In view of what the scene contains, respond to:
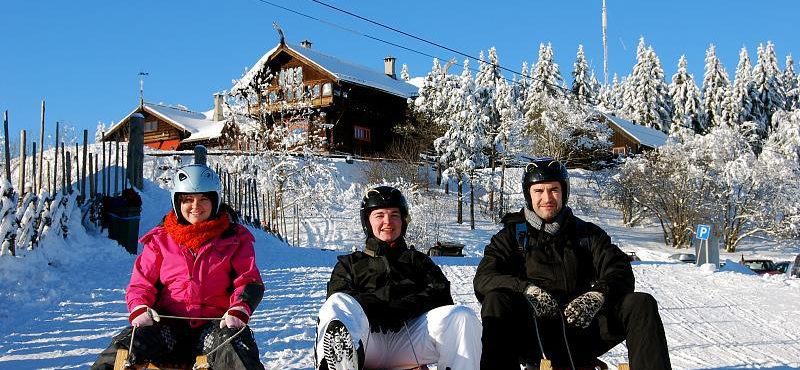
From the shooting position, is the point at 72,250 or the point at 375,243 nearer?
the point at 375,243

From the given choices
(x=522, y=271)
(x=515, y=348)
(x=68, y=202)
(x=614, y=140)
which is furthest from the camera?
(x=614, y=140)

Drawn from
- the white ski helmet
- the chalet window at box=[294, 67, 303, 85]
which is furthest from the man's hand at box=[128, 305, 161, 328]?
the chalet window at box=[294, 67, 303, 85]

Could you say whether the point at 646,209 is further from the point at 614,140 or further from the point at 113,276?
the point at 113,276

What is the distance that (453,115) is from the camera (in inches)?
1544

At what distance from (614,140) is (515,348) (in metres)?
53.6

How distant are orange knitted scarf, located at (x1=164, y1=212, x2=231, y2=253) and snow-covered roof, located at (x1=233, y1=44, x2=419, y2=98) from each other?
1311 inches

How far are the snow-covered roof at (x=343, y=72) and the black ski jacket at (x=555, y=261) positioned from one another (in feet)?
110

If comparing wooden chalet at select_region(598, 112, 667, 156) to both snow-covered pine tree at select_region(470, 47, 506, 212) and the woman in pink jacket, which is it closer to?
snow-covered pine tree at select_region(470, 47, 506, 212)

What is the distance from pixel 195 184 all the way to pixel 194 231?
0.98 ft

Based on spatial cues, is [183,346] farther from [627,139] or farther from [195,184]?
[627,139]

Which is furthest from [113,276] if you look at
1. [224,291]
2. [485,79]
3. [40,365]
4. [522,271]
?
[485,79]

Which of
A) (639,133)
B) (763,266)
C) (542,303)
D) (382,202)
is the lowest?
(763,266)

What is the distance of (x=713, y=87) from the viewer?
2518 inches

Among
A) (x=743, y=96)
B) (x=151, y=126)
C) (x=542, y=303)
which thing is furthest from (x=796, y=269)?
(x=743, y=96)
